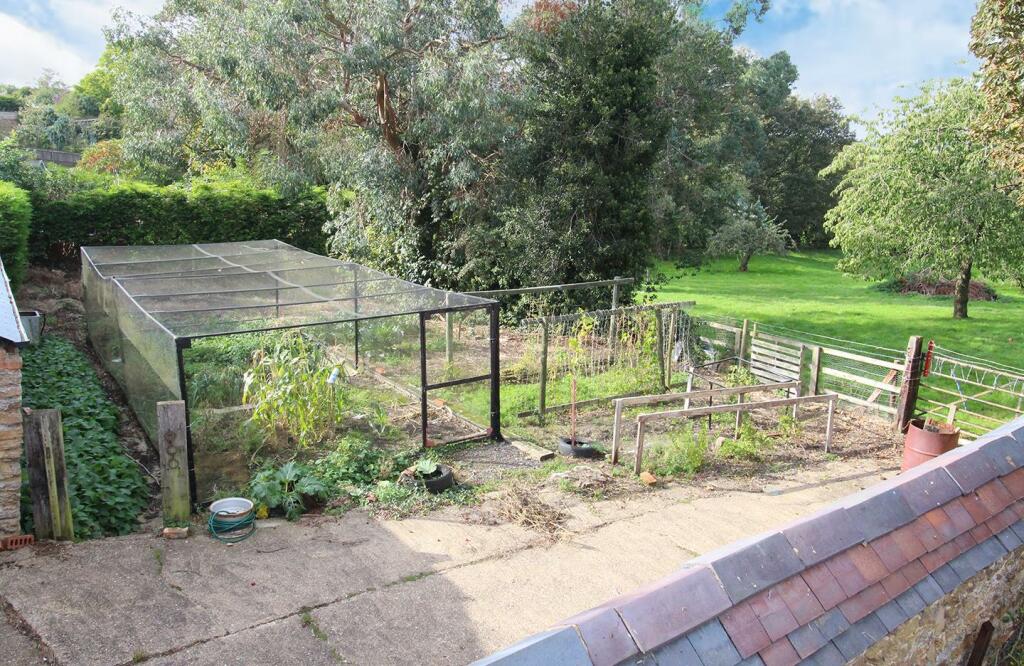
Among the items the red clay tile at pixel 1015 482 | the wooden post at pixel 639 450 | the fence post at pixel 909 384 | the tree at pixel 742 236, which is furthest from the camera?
the tree at pixel 742 236

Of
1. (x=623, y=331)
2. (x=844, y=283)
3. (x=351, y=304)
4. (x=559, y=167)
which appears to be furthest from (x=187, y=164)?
(x=844, y=283)

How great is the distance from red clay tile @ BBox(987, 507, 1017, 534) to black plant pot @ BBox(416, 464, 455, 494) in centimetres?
457

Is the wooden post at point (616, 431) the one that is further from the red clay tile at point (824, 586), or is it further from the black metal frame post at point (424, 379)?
the red clay tile at point (824, 586)

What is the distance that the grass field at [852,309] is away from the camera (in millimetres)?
16625

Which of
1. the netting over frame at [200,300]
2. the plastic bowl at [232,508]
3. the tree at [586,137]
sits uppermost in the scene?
the tree at [586,137]

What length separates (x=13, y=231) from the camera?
12.9 meters

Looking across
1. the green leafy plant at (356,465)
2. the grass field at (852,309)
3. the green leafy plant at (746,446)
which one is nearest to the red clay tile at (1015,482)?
the green leafy plant at (746,446)

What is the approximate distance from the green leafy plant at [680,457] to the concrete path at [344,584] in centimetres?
84

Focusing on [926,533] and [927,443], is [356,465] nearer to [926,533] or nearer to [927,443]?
[926,533]

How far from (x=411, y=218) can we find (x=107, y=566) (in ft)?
36.1

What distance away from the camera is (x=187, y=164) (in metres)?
19.7

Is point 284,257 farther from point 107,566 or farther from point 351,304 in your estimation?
point 107,566

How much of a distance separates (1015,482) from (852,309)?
1924cm

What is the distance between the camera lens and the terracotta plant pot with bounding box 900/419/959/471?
24.0 ft
